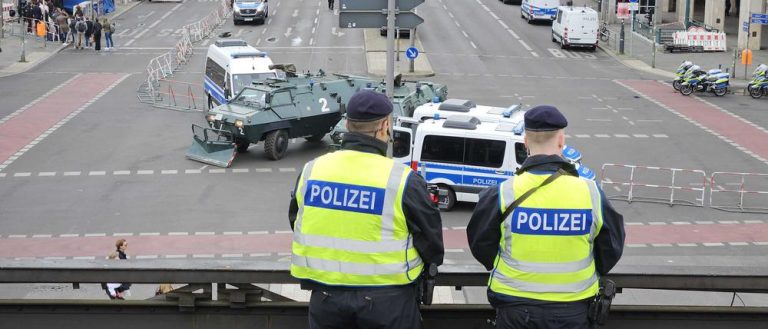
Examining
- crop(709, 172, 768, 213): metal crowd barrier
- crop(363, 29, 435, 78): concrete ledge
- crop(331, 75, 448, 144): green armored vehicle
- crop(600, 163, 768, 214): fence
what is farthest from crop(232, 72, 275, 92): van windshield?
crop(709, 172, 768, 213): metal crowd barrier

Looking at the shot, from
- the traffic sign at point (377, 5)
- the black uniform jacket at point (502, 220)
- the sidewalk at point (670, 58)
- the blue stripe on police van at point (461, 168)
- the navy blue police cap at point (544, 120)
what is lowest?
the sidewalk at point (670, 58)

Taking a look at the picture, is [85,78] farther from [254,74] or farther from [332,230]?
[332,230]

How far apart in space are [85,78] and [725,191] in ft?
90.4

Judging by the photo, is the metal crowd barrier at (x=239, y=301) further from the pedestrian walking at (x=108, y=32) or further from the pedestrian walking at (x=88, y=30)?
the pedestrian walking at (x=88, y=30)

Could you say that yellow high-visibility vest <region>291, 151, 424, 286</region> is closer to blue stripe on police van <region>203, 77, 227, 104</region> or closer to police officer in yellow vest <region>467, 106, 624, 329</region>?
police officer in yellow vest <region>467, 106, 624, 329</region>

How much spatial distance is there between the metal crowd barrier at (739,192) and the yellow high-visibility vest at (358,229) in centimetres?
2045

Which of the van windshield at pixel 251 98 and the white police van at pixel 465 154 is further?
the van windshield at pixel 251 98

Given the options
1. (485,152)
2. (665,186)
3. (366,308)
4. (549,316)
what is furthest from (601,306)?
(665,186)

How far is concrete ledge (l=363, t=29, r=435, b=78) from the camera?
46.7 metres

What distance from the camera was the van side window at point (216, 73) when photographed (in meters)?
35.1

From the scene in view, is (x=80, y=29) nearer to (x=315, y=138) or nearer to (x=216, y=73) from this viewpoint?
(x=216, y=73)

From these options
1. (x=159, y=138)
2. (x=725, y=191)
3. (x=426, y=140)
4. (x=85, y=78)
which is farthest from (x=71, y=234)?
(x=85, y=78)

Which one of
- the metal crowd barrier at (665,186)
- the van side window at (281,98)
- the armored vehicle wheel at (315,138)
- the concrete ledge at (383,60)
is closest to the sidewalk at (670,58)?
the concrete ledge at (383,60)

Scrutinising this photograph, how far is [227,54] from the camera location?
35250mm
